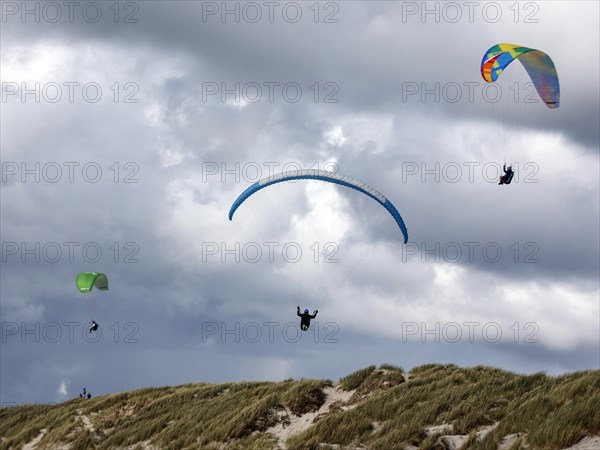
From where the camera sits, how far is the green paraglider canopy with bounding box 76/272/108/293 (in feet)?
177

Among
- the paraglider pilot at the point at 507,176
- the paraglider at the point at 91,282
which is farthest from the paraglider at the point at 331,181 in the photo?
the paraglider at the point at 91,282

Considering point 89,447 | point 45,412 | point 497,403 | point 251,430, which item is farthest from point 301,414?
point 45,412

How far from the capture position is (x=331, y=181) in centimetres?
3706

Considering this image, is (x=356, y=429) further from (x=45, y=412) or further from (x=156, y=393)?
(x=45, y=412)

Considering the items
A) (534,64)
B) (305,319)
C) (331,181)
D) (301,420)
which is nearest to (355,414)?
(301,420)

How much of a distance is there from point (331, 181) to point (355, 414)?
12.0 m

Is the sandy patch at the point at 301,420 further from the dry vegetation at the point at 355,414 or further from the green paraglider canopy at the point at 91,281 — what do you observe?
the green paraglider canopy at the point at 91,281

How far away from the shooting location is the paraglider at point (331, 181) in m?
36.7

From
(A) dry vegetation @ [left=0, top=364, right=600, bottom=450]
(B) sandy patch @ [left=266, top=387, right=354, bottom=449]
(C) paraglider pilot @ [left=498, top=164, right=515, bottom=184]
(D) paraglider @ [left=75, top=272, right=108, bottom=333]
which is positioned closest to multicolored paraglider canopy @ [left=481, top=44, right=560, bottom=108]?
(C) paraglider pilot @ [left=498, top=164, right=515, bottom=184]

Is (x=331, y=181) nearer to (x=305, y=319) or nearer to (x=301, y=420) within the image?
(x=305, y=319)

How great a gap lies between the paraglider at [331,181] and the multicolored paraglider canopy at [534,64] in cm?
828

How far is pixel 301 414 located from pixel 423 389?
604 cm

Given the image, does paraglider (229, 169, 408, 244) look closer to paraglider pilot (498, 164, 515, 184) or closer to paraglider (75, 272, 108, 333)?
paraglider pilot (498, 164, 515, 184)

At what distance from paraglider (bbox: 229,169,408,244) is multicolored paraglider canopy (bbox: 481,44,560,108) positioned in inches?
326
